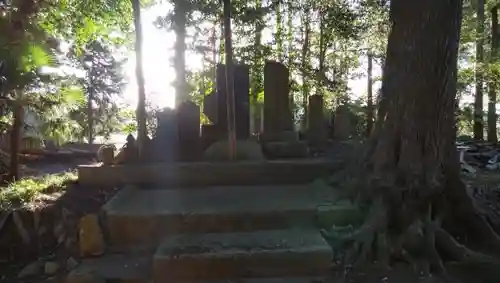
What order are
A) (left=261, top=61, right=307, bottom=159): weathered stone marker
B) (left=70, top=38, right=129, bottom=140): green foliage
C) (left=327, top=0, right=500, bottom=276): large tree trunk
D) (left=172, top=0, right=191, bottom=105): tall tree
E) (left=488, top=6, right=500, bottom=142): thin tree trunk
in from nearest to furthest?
1. (left=327, top=0, right=500, bottom=276): large tree trunk
2. (left=261, top=61, right=307, bottom=159): weathered stone marker
3. (left=172, top=0, right=191, bottom=105): tall tree
4. (left=488, top=6, right=500, bottom=142): thin tree trunk
5. (left=70, top=38, right=129, bottom=140): green foliage

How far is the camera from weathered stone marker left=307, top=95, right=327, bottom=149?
9634 mm

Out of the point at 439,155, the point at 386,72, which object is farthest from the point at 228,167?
the point at 439,155

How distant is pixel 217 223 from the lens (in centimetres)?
494

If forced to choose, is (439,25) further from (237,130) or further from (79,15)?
(79,15)

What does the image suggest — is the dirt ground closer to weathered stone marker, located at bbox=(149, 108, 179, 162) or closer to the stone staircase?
the stone staircase

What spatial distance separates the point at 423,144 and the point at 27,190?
4979mm

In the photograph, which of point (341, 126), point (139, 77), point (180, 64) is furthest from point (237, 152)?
point (180, 64)

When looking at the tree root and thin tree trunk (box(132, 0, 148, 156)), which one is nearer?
the tree root

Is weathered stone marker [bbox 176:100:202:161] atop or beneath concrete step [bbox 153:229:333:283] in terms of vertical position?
atop

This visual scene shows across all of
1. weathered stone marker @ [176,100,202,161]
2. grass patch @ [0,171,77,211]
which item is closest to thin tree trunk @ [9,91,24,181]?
grass patch @ [0,171,77,211]

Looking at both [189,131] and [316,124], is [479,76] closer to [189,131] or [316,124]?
[316,124]

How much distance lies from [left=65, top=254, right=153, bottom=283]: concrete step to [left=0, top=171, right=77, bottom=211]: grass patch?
165cm

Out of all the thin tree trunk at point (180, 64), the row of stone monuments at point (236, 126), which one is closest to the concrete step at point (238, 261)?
the row of stone monuments at point (236, 126)

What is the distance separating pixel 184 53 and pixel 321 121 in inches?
228
